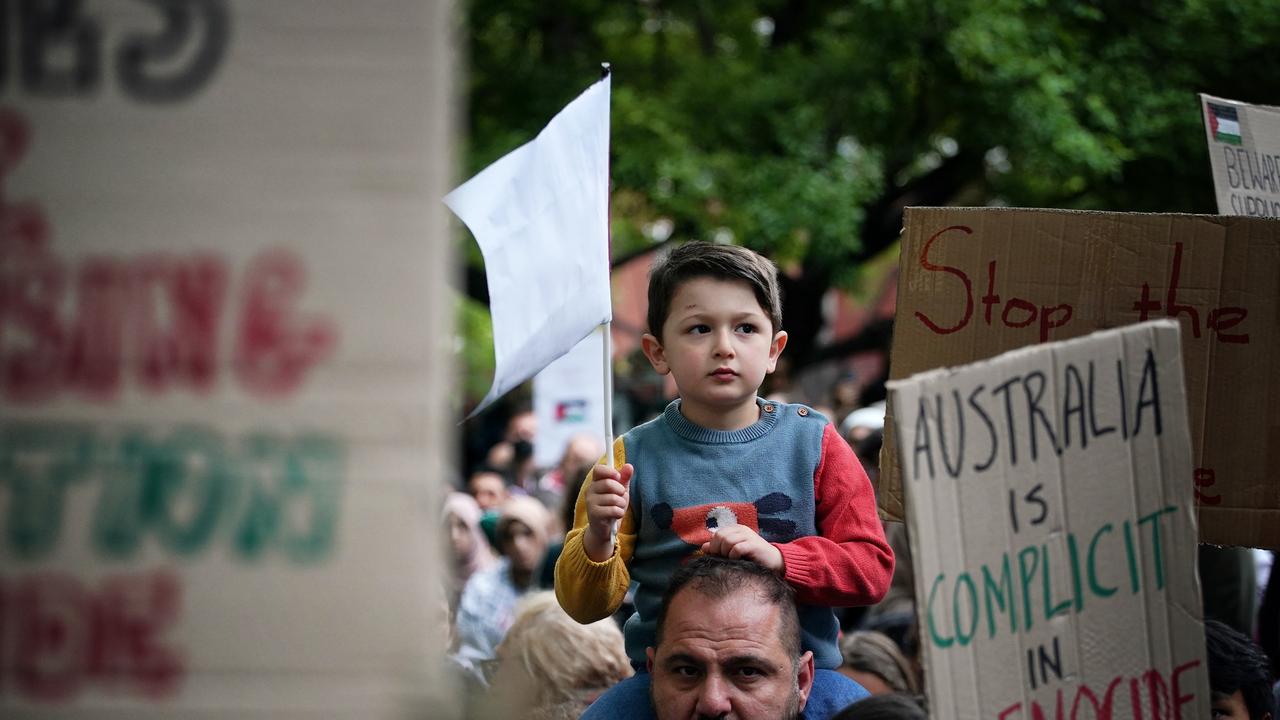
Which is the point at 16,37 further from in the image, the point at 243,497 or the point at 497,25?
the point at 497,25

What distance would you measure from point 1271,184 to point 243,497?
3.47 metres

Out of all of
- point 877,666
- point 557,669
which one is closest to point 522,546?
point 877,666

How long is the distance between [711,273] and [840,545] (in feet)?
2.04

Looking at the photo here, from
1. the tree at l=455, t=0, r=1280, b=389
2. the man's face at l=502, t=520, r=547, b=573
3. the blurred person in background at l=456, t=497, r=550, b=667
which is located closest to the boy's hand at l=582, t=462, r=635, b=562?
the blurred person in background at l=456, t=497, r=550, b=667

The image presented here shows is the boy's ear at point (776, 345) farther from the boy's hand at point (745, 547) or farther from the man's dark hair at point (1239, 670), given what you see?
the man's dark hair at point (1239, 670)

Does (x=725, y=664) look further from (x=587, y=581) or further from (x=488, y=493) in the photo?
(x=488, y=493)

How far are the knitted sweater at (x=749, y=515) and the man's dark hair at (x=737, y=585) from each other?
0.07 meters

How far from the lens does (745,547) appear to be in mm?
2703

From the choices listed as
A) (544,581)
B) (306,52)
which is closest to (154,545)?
(306,52)

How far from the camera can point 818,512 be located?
296 cm

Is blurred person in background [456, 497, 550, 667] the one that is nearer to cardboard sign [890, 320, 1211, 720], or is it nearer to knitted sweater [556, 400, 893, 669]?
knitted sweater [556, 400, 893, 669]

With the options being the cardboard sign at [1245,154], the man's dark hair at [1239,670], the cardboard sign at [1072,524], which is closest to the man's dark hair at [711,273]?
the cardboard sign at [1072,524]

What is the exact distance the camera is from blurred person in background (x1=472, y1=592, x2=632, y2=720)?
375 centimetres

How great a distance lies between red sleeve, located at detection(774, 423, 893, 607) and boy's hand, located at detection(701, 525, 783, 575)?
32 millimetres
